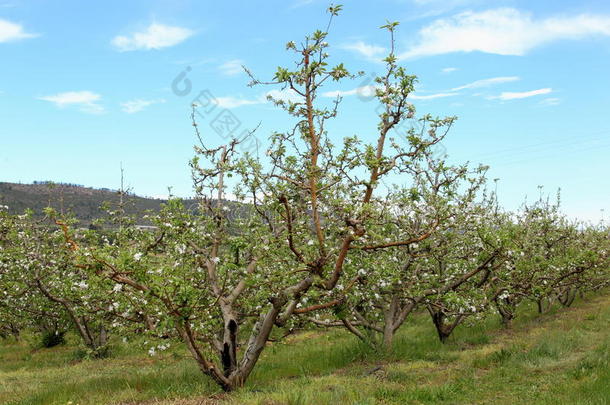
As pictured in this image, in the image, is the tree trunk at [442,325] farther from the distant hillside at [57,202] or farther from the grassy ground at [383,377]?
the distant hillside at [57,202]

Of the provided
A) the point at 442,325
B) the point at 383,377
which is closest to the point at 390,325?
the point at 442,325

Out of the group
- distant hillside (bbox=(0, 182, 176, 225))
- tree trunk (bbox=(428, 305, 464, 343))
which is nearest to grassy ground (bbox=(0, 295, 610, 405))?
tree trunk (bbox=(428, 305, 464, 343))

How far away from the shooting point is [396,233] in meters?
15.6

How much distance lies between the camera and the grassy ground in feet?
31.5

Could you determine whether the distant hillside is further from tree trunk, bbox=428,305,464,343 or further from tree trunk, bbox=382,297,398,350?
tree trunk, bbox=382,297,398,350

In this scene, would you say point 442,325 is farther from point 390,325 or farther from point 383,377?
point 383,377

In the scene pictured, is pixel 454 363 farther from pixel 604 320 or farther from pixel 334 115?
pixel 604 320

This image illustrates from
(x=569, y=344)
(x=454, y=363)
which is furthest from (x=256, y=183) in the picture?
(x=569, y=344)

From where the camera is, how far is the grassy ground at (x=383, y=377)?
31.5 ft

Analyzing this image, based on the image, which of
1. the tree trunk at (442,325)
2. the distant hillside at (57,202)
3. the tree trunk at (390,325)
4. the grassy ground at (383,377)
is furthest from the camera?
the distant hillside at (57,202)

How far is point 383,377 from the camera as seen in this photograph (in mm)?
11883

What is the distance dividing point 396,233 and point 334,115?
6765 mm

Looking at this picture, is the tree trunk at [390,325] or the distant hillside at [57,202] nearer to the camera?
the tree trunk at [390,325]

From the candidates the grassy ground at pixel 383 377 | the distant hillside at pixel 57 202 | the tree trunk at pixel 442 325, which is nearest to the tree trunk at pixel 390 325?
the grassy ground at pixel 383 377
